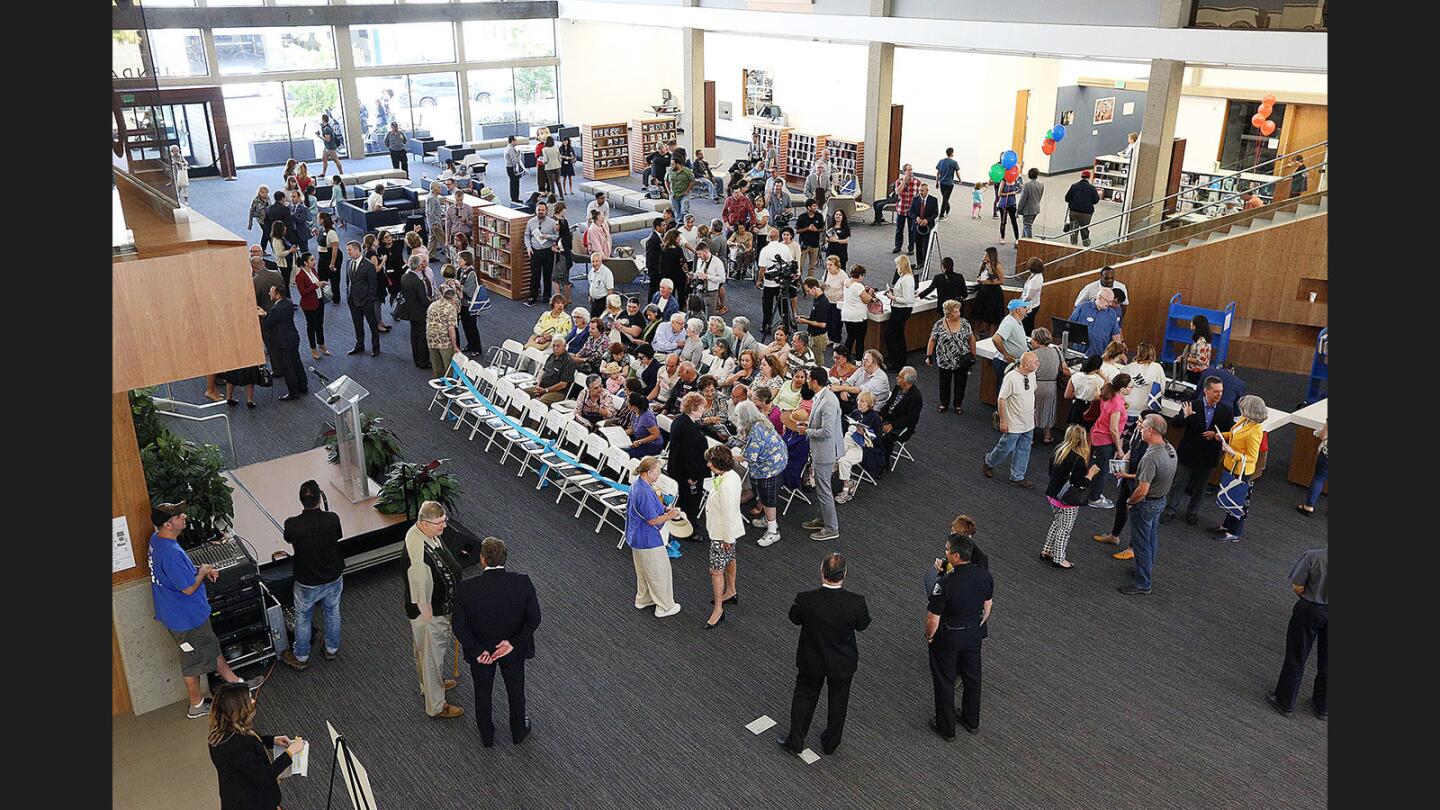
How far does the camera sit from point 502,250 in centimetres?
1595

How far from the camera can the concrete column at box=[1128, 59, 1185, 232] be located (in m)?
15.1

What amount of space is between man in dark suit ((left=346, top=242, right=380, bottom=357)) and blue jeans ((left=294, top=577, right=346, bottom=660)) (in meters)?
6.29

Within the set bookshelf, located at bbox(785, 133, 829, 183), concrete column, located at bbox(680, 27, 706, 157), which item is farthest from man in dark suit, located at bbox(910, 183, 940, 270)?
concrete column, located at bbox(680, 27, 706, 157)

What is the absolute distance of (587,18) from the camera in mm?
28219

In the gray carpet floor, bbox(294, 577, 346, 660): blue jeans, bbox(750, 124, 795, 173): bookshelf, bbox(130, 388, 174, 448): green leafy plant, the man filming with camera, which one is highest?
bbox(750, 124, 795, 173): bookshelf

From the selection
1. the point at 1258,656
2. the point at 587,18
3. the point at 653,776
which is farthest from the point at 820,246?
the point at 587,18

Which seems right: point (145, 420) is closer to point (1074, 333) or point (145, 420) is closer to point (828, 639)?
point (828, 639)

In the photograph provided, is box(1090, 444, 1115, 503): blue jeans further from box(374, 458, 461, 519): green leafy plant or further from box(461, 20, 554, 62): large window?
box(461, 20, 554, 62): large window

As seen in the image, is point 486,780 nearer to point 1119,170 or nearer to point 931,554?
point 931,554

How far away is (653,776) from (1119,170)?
20.4 meters

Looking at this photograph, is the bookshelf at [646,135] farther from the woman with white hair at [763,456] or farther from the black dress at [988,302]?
the woman with white hair at [763,456]

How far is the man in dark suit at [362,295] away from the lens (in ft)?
42.2

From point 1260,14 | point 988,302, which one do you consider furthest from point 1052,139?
point 988,302

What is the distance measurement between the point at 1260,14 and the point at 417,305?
11661 mm
